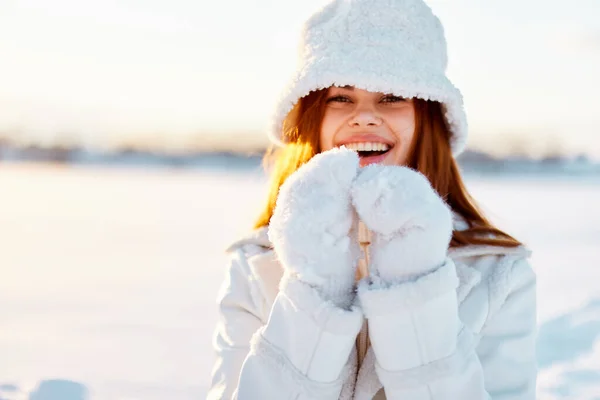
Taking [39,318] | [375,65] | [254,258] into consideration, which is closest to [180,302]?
[39,318]

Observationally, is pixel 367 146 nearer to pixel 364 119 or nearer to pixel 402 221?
pixel 364 119

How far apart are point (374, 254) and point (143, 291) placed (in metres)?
3.24

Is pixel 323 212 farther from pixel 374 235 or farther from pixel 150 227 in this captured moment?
pixel 150 227

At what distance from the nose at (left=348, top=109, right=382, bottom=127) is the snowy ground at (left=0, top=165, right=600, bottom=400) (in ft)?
1.80

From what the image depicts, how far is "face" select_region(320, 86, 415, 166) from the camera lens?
1.98m

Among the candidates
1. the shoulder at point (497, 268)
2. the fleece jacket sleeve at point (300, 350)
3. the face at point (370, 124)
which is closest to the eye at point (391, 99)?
the face at point (370, 124)

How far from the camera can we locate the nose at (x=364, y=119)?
1963 mm

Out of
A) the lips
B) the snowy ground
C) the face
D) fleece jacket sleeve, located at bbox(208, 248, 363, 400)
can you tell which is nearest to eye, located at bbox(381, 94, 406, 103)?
the face

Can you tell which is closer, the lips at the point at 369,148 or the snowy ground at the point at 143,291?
the lips at the point at 369,148

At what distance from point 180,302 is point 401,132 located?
262 cm

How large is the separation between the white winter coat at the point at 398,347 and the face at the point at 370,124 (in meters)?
0.40

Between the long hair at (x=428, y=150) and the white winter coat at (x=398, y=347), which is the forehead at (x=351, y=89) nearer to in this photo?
the long hair at (x=428, y=150)

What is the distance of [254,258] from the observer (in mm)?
1978

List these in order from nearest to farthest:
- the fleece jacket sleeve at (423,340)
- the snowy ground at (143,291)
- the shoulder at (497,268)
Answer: the fleece jacket sleeve at (423,340)
the shoulder at (497,268)
the snowy ground at (143,291)
